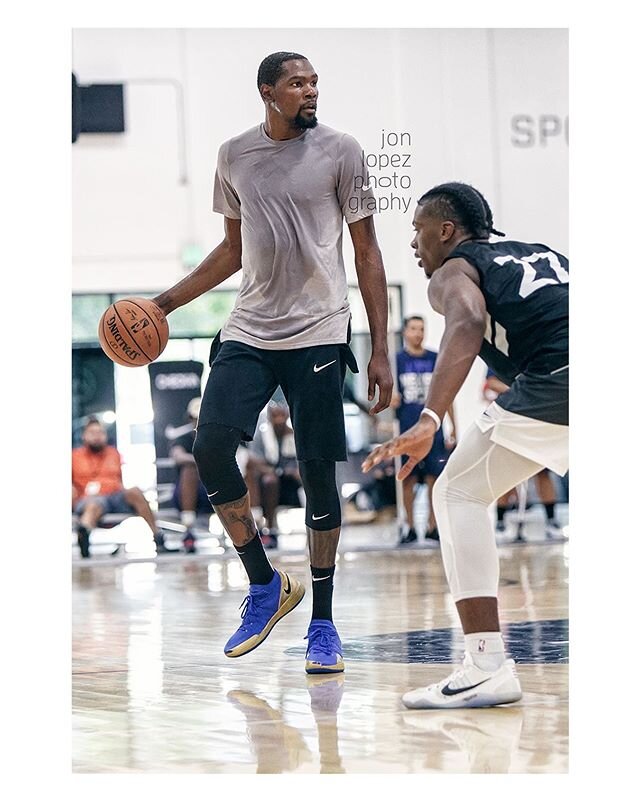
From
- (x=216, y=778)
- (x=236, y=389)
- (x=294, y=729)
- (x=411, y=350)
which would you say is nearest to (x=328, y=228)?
(x=236, y=389)

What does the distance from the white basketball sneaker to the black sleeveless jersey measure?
0.71 meters

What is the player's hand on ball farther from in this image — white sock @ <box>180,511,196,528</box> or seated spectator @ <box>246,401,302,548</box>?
white sock @ <box>180,511,196,528</box>

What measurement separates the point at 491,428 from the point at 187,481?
6670 millimetres

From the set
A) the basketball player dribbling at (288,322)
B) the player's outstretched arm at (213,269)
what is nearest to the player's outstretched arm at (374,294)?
the basketball player dribbling at (288,322)

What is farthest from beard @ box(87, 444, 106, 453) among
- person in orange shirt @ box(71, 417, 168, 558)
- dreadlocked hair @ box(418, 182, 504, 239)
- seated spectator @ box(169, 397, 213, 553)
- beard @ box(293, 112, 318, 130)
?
dreadlocked hair @ box(418, 182, 504, 239)

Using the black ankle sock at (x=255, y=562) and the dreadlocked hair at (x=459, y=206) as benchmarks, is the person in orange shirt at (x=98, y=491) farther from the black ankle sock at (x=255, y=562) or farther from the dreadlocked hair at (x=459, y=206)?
the dreadlocked hair at (x=459, y=206)

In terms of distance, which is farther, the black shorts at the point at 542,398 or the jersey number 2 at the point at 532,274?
the jersey number 2 at the point at 532,274

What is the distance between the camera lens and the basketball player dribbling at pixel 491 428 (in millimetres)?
2971

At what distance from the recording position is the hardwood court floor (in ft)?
8.45

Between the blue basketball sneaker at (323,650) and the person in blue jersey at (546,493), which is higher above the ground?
the blue basketball sneaker at (323,650)

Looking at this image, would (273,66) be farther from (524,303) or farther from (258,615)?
(258,615)

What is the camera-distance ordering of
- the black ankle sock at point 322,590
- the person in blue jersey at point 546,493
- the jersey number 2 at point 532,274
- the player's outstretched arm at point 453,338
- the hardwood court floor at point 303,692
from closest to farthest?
the hardwood court floor at point 303,692 → the player's outstretched arm at point 453,338 → the jersey number 2 at point 532,274 → the black ankle sock at point 322,590 → the person in blue jersey at point 546,493

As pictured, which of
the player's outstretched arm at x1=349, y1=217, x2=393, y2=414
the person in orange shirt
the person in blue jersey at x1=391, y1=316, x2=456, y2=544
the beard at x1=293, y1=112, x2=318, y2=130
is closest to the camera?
the beard at x1=293, y1=112, x2=318, y2=130
